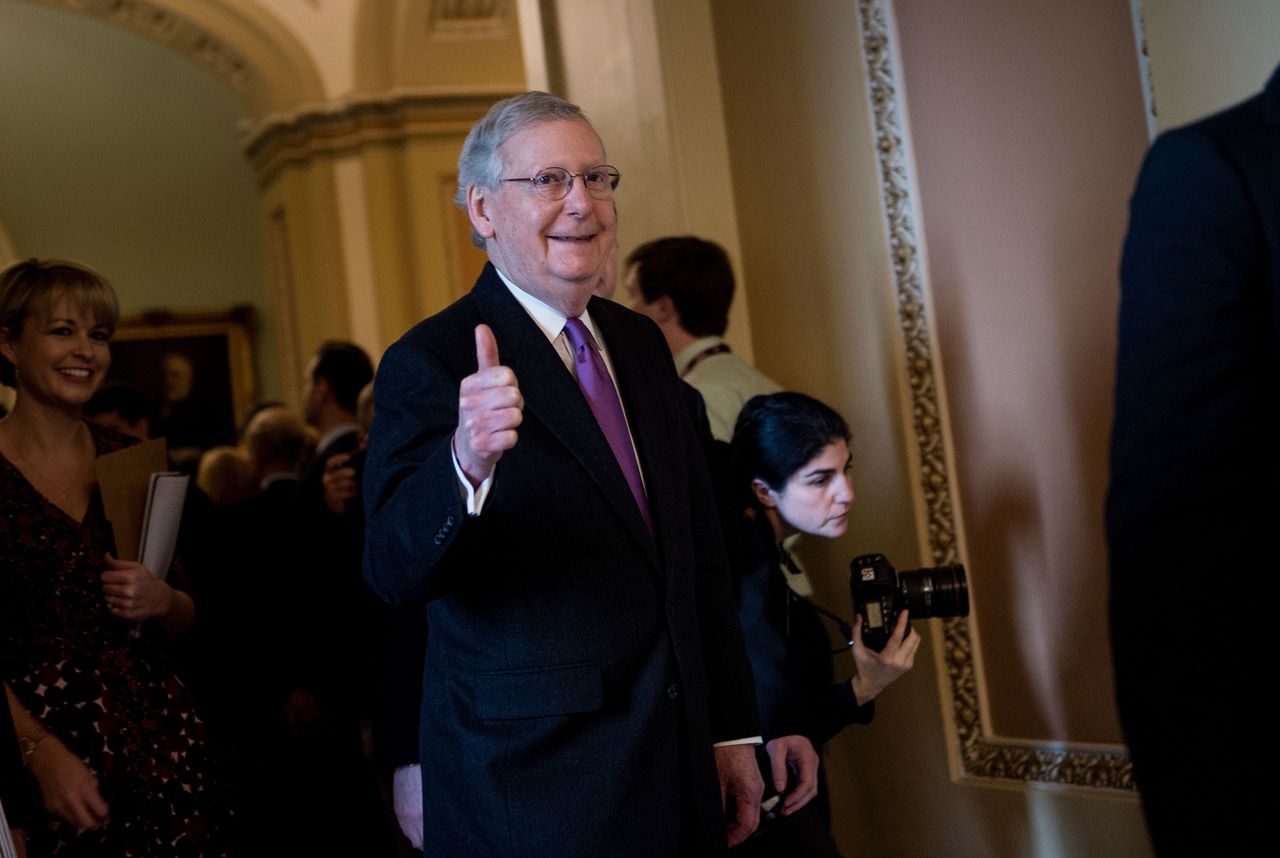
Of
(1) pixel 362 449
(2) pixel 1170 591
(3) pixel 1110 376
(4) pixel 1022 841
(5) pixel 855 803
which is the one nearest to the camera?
(2) pixel 1170 591

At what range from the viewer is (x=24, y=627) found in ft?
9.16

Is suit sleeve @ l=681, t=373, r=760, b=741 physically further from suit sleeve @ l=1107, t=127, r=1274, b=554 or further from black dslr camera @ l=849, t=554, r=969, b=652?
suit sleeve @ l=1107, t=127, r=1274, b=554

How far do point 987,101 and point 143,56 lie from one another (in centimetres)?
971

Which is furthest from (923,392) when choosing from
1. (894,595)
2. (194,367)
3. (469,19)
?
(194,367)

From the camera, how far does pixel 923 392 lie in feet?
11.7

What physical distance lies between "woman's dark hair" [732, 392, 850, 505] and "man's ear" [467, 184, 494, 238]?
91 cm

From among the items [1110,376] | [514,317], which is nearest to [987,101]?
[1110,376]

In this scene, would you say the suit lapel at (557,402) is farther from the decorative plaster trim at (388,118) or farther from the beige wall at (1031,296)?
the decorative plaster trim at (388,118)

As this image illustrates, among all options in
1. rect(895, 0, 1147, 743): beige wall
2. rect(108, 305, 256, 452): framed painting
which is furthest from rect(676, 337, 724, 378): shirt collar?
rect(108, 305, 256, 452): framed painting

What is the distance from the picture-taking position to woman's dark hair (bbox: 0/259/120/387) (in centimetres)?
302

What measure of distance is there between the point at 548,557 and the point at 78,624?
1.29m

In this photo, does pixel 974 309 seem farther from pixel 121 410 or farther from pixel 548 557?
pixel 121 410

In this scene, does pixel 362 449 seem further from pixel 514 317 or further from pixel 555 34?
pixel 514 317

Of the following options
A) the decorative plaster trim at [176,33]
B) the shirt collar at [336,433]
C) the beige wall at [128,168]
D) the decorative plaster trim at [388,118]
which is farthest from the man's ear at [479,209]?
the beige wall at [128,168]
